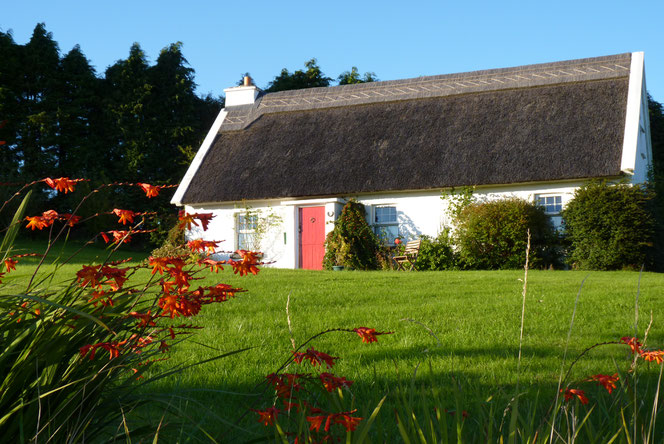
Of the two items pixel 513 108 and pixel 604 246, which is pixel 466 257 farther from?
pixel 513 108

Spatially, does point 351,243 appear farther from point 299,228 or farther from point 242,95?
point 242,95

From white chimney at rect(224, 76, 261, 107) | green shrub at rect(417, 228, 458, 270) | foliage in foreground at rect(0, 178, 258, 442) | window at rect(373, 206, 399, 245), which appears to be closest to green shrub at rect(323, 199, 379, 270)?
window at rect(373, 206, 399, 245)

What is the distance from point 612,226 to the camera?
12.5 metres

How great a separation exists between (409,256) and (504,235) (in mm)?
2338

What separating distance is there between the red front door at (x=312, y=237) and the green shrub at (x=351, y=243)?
499 mm

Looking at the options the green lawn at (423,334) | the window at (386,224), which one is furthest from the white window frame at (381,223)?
the green lawn at (423,334)

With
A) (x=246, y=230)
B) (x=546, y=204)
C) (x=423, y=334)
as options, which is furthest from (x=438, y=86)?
(x=423, y=334)

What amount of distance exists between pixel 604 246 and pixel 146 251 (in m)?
17.0

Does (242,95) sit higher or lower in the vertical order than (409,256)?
higher

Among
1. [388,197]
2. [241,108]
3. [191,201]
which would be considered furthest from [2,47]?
[388,197]

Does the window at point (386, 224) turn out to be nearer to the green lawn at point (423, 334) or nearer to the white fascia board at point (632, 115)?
the white fascia board at point (632, 115)

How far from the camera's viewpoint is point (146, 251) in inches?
912

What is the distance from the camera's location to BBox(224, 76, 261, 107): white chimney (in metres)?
19.6

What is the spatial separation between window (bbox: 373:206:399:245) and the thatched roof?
2.43ft
